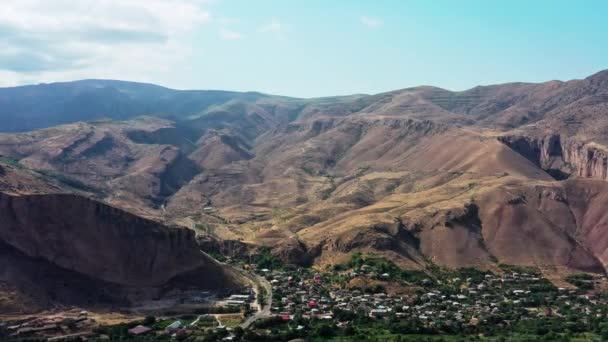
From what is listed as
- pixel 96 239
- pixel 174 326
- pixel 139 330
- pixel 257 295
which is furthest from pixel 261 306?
pixel 96 239

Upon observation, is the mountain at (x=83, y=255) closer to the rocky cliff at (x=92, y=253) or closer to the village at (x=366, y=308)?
the rocky cliff at (x=92, y=253)

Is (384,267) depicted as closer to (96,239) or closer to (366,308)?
(366,308)

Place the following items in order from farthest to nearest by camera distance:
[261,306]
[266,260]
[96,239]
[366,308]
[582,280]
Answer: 1. [266,260]
2. [582,280]
3. [96,239]
4. [366,308]
5. [261,306]

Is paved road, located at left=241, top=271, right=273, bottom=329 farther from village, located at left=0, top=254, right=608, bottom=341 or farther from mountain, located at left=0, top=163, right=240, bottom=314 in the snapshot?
mountain, located at left=0, top=163, right=240, bottom=314

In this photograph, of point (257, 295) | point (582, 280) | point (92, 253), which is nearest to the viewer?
point (92, 253)

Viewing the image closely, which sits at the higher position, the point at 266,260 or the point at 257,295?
the point at 266,260

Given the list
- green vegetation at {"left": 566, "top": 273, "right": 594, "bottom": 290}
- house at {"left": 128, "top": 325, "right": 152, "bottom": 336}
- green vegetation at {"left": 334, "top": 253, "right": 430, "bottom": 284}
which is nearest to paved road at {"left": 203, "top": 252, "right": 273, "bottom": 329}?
house at {"left": 128, "top": 325, "right": 152, "bottom": 336}

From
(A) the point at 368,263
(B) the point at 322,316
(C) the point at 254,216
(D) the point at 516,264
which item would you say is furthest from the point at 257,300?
(C) the point at 254,216

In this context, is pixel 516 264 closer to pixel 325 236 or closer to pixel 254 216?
pixel 325 236

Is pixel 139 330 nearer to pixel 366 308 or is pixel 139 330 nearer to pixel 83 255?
pixel 83 255

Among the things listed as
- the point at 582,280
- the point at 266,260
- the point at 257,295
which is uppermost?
the point at 266,260

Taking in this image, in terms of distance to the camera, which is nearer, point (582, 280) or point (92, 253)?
point (92, 253)
